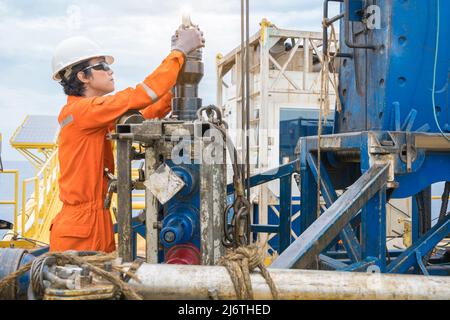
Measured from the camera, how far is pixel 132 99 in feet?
12.1

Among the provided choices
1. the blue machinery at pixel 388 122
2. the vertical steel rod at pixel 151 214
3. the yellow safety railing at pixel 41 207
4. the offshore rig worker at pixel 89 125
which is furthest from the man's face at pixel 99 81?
the yellow safety railing at pixel 41 207

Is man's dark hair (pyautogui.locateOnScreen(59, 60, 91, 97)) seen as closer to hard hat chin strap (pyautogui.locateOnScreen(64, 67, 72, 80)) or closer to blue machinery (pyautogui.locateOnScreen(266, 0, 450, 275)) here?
hard hat chin strap (pyautogui.locateOnScreen(64, 67, 72, 80))

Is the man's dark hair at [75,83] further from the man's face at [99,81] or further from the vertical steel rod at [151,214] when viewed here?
the vertical steel rod at [151,214]

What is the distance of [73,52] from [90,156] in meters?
0.87

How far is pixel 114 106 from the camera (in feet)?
12.1

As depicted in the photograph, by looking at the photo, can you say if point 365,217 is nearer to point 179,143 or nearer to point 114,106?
point 179,143

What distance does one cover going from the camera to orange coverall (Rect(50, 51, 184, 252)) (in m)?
3.72

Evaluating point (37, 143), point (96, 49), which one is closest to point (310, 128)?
point (37, 143)

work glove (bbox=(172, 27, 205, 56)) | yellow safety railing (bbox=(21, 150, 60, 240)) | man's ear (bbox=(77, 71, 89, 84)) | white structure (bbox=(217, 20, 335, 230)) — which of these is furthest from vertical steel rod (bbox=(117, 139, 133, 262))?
white structure (bbox=(217, 20, 335, 230))

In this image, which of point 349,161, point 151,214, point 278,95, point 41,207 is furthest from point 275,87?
point 151,214

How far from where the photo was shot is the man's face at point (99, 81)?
420cm

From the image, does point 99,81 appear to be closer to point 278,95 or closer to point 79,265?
point 79,265

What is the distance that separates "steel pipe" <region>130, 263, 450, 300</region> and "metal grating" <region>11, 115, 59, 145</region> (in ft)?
36.2

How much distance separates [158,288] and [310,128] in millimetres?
10852
